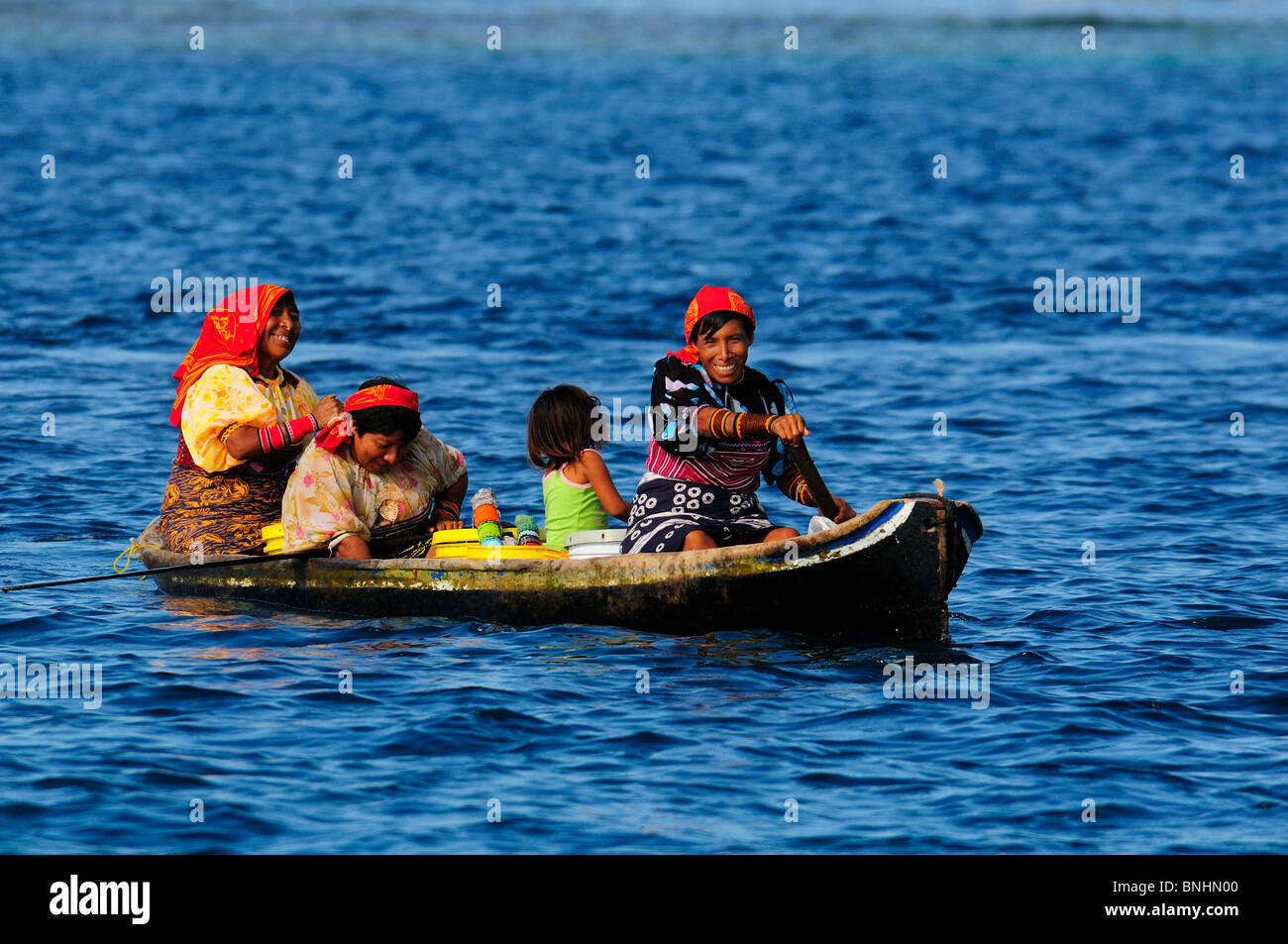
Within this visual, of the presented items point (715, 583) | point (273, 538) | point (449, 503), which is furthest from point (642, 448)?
point (715, 583)

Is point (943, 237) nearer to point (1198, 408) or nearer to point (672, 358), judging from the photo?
point (1198, 408)

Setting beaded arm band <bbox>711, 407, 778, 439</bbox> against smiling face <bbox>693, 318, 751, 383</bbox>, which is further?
smiling face <bbox>693, 318, 751, 383</bbox>

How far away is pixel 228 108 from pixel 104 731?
3835cm

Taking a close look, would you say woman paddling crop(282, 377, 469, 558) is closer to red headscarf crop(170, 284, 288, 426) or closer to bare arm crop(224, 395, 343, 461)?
bare arm crop(224, 395, 343, 461)

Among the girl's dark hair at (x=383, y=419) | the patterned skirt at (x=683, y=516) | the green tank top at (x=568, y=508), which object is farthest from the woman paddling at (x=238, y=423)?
the patterned skirt at (x=683, y=516)

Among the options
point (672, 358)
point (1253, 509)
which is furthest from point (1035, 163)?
point (672, 358)

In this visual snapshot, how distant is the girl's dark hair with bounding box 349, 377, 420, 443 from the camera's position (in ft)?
29.7

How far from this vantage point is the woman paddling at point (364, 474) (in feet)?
29.9

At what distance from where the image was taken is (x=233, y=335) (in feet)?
31.2

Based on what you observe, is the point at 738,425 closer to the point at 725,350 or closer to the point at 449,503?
the point at 725,350

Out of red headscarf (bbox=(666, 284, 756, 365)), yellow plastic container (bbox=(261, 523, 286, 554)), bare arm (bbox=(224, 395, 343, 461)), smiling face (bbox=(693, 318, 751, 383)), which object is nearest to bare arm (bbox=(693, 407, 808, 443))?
smiling face (bbox=(693, 318, 751, 383))

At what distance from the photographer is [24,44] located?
63.3 metres

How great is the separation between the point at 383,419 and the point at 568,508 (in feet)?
4.11

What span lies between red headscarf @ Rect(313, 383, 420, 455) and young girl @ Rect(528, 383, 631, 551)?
0.74 meters
